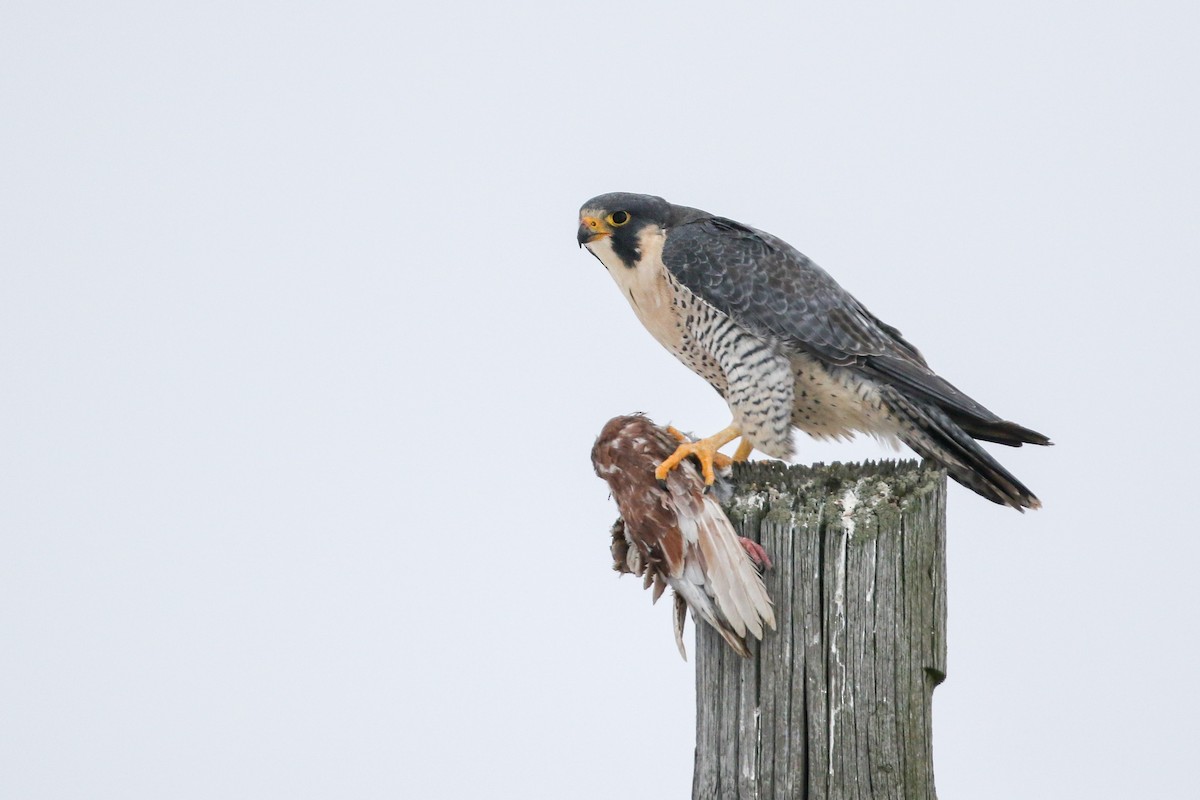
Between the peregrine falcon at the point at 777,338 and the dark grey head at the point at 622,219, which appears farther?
the dark grey head at the point at 622,219

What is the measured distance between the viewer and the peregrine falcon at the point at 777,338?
3.22 meters

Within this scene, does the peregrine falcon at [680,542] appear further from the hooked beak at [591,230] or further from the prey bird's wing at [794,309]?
the hooked beak at [591,230]

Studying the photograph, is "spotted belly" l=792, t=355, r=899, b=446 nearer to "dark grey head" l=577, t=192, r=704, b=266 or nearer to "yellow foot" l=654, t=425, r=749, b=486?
"yellow foot" l=654, t=425, r=749, b=486

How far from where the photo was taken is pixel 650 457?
116 inches

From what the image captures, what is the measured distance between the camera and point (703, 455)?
9.80 feet

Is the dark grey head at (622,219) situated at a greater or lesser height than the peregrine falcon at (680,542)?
greater

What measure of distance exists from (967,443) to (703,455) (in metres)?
0.78

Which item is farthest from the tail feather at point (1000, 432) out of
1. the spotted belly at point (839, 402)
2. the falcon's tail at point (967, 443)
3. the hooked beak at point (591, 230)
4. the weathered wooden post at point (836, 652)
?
the hooked beak at point (591, 230)

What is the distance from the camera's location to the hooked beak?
11.2 ft

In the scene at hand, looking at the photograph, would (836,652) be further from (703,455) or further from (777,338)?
(777,338)

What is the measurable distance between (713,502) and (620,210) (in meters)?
1.06

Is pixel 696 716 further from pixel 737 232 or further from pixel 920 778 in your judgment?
pixel 737 232

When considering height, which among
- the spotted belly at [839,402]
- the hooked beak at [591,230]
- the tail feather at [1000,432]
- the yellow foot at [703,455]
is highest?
the hooked beak at [591,230]

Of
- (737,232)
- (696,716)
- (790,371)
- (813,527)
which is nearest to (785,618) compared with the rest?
(813,527)
